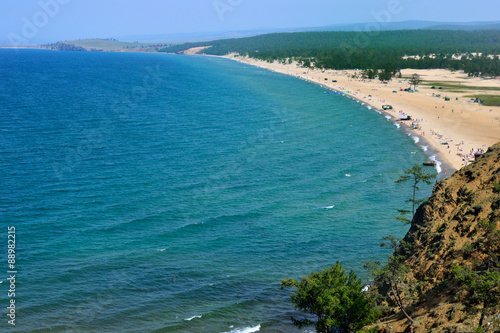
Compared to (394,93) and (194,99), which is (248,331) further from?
(394,93)

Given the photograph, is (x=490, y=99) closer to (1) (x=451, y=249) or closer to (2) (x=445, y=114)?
(2) (x=445, y=114)

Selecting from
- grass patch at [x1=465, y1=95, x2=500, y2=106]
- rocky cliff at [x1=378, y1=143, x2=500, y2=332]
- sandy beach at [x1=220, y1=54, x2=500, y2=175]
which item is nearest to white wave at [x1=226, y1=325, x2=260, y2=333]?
rocky cliff at [x1=378, y1=143, x2=500, y2=332]

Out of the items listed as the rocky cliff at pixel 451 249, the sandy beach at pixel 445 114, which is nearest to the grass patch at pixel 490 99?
the sandy beach at pixel 445 114

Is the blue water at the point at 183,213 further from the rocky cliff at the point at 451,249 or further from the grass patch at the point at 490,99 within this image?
the grass patch at the point at 490,99

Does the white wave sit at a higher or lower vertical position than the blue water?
A: lower

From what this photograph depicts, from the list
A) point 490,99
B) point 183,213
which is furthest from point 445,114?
point 183,213

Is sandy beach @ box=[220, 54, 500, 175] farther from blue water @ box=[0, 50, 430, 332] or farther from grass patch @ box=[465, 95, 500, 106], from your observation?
blue water @ box=[0, 50, 430, 332]
